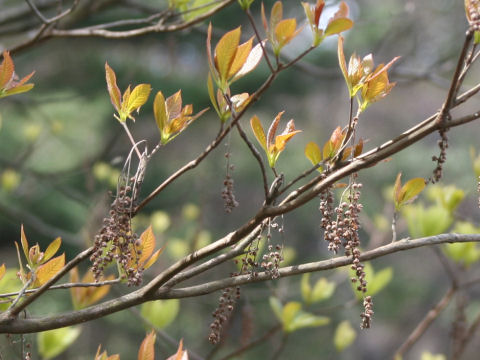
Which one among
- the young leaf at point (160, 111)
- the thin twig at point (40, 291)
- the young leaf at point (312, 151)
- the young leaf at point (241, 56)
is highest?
the young leaf at point (241, 56)

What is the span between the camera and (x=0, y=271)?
0.76 metres

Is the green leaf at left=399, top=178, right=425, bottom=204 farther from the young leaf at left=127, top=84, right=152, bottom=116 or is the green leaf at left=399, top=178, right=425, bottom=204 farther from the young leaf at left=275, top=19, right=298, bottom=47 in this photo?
the young leaf at left=127, top=84, right=152, bottom=116

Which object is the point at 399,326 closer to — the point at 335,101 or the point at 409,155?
the point at 409,155

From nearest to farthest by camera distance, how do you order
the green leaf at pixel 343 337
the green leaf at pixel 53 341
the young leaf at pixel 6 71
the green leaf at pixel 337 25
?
the green leaf at pixel 337 25 < the young leaf at pixel 6 71 < the green leaf at pixel 53 341 < the green leaf at pixel 343 337

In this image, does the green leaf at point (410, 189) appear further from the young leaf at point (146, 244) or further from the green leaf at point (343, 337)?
the green leaf at point (343, 337)

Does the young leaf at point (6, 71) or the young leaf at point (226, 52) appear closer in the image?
the young leaf at point (226, 52)

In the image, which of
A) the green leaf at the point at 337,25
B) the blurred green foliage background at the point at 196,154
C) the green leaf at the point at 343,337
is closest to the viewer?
the green leaf at the point at 337,25

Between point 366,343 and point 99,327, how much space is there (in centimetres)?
604

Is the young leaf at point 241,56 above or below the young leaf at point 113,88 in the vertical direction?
below

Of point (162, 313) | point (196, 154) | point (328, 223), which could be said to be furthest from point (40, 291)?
point (196, 154)

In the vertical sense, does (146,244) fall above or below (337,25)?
below

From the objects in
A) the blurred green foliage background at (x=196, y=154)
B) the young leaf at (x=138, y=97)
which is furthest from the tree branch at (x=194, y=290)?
the blurred green foliage background at (x=196, y=154)

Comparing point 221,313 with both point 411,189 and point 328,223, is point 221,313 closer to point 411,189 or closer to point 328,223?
point 328,223

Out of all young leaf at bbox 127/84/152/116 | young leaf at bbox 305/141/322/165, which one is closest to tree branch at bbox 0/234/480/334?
young leaf at bbox 305/141/322/165
